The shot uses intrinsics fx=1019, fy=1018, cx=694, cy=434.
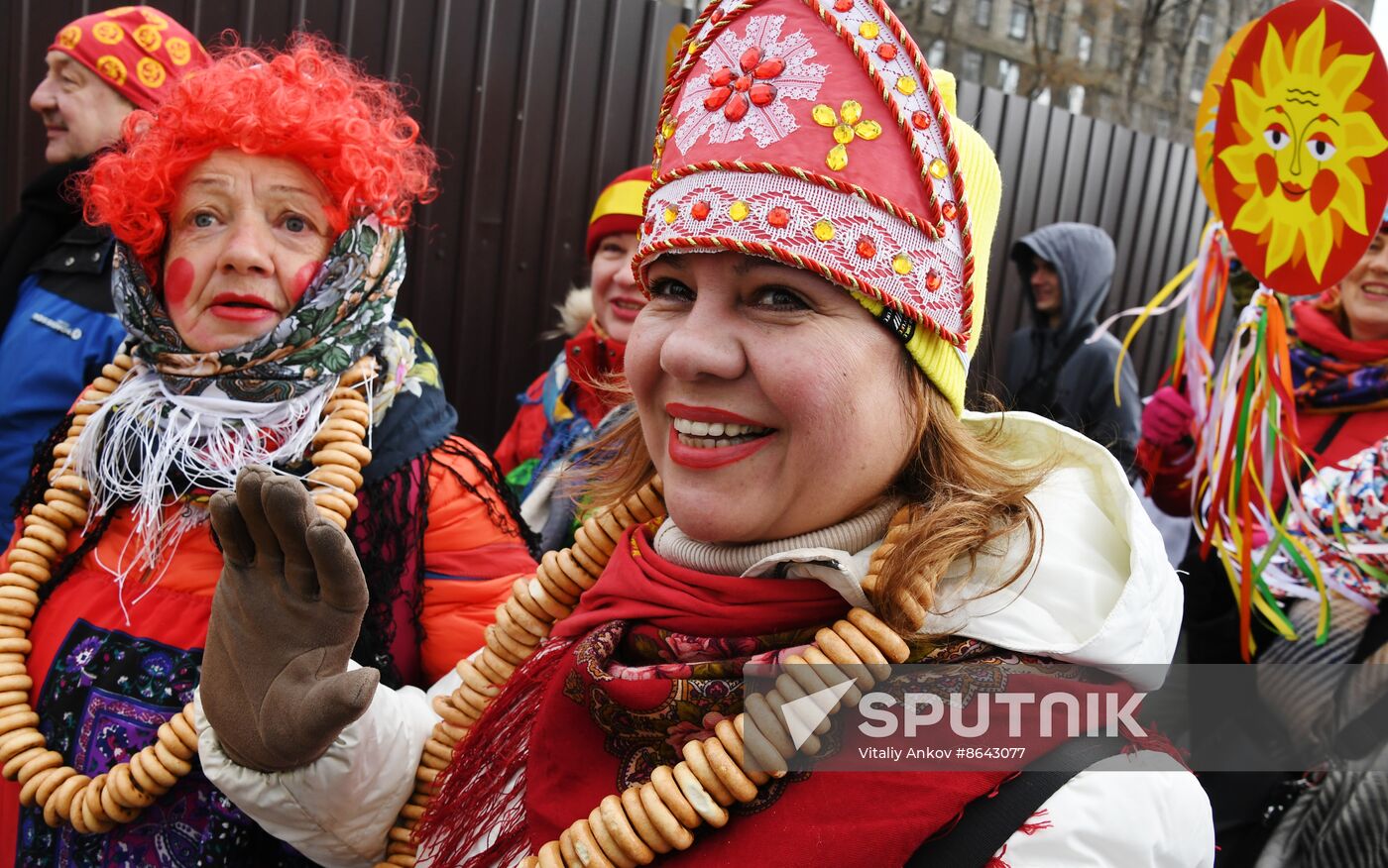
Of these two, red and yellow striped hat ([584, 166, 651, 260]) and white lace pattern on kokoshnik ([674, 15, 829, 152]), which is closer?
white lace pattern on kokoshnik ([674, 15, 829, 152])

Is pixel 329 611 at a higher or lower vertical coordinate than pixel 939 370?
lower

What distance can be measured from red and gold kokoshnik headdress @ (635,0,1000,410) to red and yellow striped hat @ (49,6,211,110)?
2.52m

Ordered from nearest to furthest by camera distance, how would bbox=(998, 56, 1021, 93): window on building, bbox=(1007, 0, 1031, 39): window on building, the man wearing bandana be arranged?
1. the man wearing bandana
2. bbox=(1007, 0, 1031, 39): window on building
3. bbox=(998, 56, 1021, 93): window on building

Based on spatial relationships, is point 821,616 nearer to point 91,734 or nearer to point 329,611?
point 329,611

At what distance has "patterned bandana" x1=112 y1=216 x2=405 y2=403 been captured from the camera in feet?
6.31

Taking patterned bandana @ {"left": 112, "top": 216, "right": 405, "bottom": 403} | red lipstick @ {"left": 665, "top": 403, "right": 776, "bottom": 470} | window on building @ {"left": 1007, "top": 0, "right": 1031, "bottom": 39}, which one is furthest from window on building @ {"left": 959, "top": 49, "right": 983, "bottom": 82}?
red lipstick @ {"left": 665, "top": 403, "right": 776, "bottom": 470}

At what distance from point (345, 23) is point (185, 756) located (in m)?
3.13

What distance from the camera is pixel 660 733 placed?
4.05 ft

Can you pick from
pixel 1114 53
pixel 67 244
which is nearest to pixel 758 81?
pixel 67 244

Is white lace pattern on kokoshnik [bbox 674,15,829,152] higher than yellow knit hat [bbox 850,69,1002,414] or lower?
higher

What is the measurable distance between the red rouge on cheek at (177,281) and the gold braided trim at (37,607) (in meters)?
0.22

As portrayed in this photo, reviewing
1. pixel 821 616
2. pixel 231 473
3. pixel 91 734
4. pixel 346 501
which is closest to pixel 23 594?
pixel 91 734

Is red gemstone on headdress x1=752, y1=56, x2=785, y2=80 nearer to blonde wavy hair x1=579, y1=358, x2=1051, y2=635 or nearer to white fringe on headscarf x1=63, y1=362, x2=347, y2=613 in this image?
blonde wavy hair x1=579, y1=358, x2=1051, y2=635

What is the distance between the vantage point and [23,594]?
75.9 inches
